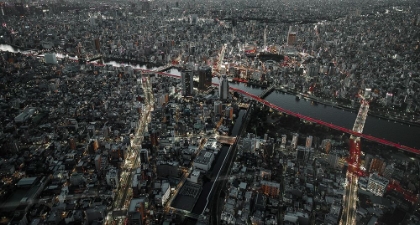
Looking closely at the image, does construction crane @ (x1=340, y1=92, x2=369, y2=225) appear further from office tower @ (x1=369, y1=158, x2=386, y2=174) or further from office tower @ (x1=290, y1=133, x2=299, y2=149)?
office tower @ (x1=290, y1=133, x2=299, y2=149)

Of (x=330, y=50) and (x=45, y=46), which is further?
(x=45, y=46)

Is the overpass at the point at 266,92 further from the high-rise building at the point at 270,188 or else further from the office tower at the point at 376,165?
the high-rise building at the point at 270,188

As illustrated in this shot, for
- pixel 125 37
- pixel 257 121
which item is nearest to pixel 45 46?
pixel 125 37

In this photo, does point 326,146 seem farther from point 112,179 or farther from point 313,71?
point 313,71

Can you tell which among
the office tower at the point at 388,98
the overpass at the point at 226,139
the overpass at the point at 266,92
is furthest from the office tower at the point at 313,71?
the overpass at the point at 226,139

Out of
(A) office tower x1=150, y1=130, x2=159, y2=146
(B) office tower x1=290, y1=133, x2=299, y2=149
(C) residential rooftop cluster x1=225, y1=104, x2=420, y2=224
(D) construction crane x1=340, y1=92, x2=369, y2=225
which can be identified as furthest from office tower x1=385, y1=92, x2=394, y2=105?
(A) office tower x1=150, y1=130, x2=159, y2=146

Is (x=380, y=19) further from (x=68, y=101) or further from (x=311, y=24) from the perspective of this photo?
(x=68, y=101)
